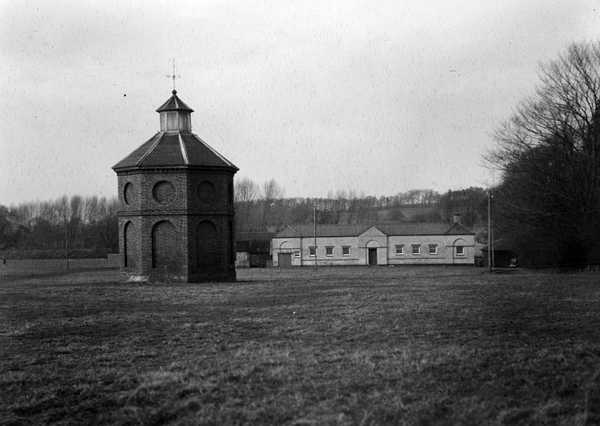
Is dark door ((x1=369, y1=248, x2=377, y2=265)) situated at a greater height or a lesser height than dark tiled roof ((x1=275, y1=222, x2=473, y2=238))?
lesser

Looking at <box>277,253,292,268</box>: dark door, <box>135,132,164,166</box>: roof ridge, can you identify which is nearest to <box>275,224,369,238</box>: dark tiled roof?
<box>277,253,292,268</box>: dark door

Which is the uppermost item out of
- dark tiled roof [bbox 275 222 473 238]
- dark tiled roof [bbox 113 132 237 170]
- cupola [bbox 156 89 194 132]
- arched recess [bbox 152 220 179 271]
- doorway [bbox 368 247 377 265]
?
cupola [bbox 156 89 194 132]

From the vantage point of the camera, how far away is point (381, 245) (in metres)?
65.4

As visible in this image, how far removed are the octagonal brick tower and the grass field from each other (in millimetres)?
13135

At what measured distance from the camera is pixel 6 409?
25.3ft

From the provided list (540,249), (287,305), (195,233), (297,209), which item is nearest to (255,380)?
(287,305)

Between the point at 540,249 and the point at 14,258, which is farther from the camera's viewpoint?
the point at 14,258

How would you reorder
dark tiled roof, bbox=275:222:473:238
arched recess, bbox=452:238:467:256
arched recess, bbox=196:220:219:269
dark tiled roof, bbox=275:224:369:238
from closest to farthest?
arched recess, bbox=196:220:219:269 → arched recess, bbox=452:238:467:256 → dark tiled roof, bbox=275:222:473:238 → dark tiled roof, bbox=275:224:369:238

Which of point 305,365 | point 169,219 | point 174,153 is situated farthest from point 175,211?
point 305,365

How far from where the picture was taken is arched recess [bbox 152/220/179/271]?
31.8m

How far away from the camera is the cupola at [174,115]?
111 ft

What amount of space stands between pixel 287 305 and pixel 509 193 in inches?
1081

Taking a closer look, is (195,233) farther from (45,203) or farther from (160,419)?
(45,203)

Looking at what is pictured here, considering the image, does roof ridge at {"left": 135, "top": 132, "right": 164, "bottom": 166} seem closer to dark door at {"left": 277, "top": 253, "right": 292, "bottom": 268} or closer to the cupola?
the cupola
